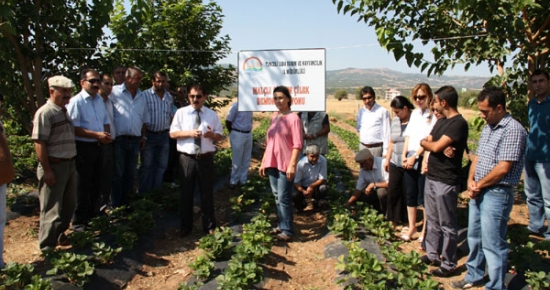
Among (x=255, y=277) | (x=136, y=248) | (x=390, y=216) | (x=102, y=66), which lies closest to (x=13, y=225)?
(x=136, y=248)

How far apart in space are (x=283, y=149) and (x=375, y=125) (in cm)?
191

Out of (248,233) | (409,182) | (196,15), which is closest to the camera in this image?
(248,233)

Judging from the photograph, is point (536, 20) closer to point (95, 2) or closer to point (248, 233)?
point (248, 233)

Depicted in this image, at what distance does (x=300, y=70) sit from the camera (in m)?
5.41

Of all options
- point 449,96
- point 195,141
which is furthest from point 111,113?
point 449,96

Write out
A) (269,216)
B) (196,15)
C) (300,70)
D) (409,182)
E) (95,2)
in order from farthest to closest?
(196,15) < (269,216) < (95,2) < (300,70) < (409,182)

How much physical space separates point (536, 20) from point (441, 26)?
42.2 inches

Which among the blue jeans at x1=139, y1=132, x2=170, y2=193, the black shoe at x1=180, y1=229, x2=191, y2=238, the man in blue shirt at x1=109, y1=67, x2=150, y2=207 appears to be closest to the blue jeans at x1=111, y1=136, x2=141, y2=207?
the man in blue shirt at x1=109, y1=67, x2=150, y2=207

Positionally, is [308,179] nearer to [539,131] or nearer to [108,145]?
[108,145]

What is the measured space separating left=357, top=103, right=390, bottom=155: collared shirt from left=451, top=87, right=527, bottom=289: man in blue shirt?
8.07 feet

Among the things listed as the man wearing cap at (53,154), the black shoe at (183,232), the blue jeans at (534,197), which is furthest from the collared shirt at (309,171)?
the man wearing cap at (53,154)

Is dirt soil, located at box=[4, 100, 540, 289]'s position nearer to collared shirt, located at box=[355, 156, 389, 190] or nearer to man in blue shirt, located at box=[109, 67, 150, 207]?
collared shirt, located at box=[355, 156, 389, 190]

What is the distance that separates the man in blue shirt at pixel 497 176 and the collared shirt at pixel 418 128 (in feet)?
3.41

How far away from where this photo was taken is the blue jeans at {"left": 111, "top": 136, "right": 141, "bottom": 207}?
5.86 m
